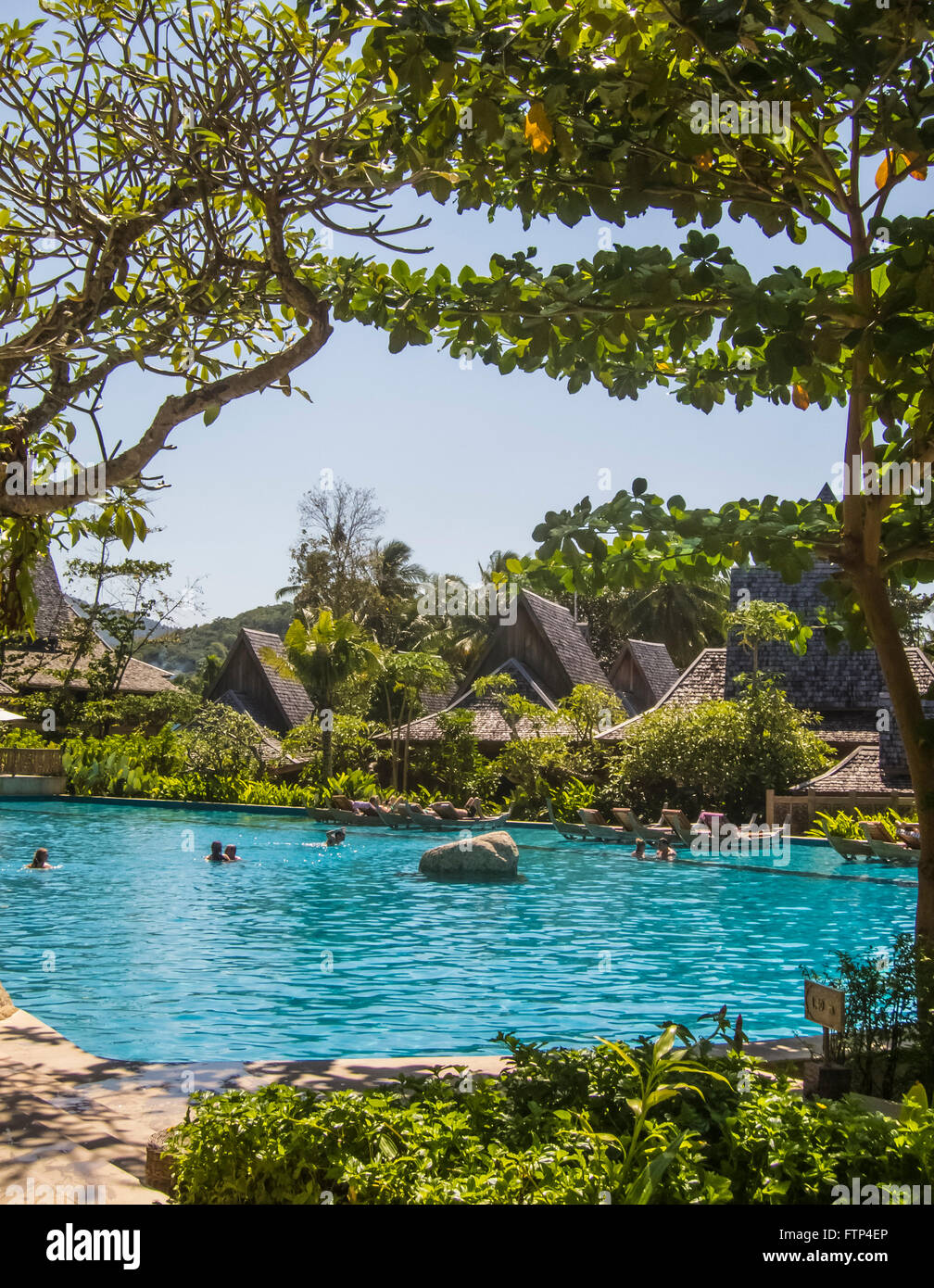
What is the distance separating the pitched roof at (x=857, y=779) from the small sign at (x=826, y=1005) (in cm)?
2011

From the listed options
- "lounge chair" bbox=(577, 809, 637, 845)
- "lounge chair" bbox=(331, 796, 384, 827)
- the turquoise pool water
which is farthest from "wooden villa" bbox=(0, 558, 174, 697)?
"lounge chair" bbox=(577, 809, 637, 845)

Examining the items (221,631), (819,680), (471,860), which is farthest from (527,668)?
(221,631)

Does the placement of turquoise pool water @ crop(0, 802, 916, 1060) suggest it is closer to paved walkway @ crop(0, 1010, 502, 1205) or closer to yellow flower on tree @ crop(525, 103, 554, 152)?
paved walkway @ crop(0, 1010, 502, 1205)

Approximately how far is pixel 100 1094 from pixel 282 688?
115ft

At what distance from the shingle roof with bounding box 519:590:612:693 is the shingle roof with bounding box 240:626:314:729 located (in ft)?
30.6

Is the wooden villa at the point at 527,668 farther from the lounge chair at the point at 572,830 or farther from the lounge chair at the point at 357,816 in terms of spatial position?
the lounge chair at the point at 572,830

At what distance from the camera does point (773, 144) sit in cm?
514

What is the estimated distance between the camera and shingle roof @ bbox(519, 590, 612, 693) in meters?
34.8

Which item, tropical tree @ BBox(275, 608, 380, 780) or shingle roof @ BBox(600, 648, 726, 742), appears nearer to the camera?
shingle roof @ BBox(600, 648, 726, 742)

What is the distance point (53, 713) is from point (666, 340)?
33.7 m

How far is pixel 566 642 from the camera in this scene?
3619 centimetres

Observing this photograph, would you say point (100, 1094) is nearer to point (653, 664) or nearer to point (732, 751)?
point (732, 751)
